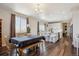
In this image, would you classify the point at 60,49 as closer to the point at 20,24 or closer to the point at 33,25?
the point at 33,25

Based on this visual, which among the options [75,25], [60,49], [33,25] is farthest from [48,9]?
[60,49]

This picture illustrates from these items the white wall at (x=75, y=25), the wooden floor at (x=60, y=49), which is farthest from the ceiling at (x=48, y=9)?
the wooden floor at (x=60, y=49)

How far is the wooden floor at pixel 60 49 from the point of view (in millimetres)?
2590

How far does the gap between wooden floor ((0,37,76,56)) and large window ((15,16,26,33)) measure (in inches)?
21.8

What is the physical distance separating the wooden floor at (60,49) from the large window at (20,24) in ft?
1.82

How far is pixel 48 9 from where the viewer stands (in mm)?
2641

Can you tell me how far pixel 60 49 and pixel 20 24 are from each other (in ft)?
3.95

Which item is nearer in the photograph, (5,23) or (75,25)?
(5,23)

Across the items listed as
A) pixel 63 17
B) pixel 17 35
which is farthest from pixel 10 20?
pixel 63 17

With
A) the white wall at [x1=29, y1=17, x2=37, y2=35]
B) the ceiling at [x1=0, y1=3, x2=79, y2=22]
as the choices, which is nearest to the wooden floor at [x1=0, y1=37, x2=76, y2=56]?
the white wall at [x1=29, y1=17, x2=37, y2=35]

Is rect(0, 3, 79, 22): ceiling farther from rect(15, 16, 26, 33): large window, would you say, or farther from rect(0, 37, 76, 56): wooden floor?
rect(0, 37, 76, 56): wooden floor

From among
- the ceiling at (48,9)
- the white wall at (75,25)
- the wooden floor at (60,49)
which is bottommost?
the wooden floor at (60,49)

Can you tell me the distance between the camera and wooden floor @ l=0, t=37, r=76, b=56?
8.50ft

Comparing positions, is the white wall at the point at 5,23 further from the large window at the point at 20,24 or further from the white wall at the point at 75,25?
the white wall at the point at 75,25
